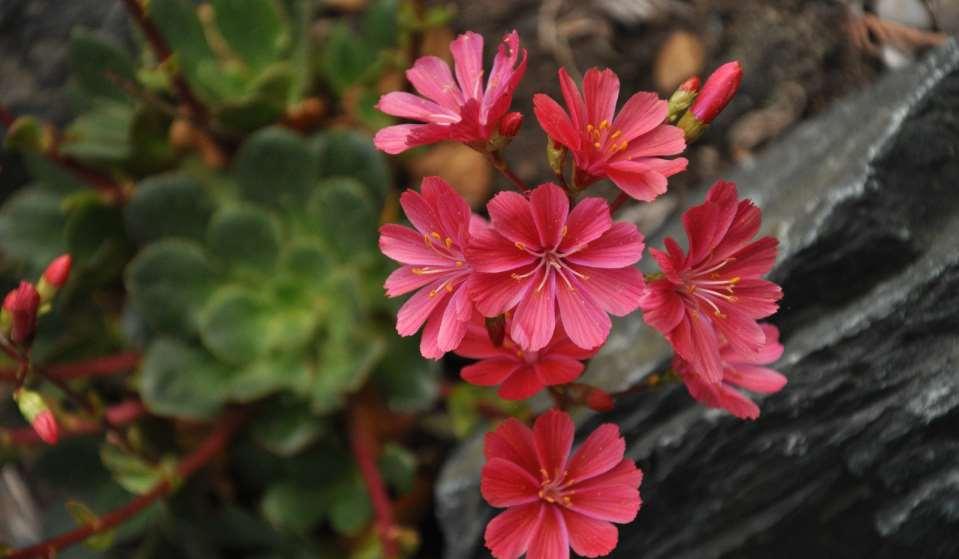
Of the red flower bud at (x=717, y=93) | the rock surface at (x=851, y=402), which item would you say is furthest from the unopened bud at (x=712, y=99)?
the rock surface at (x=851, y=402)

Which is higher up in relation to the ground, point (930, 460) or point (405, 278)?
point (405, 278)

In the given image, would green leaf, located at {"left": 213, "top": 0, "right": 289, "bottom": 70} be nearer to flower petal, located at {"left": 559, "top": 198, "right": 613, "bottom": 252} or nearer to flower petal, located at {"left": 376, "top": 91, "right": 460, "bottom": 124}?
flower petal, located at {"left": 376, "top": 91, "right": 460, "bottom": 124}

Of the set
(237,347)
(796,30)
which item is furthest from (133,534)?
(796,30)

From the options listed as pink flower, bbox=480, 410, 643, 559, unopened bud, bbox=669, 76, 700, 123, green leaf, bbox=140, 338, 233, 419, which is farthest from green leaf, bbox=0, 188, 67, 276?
unopened bud, bbox=669, 76, 700, 123

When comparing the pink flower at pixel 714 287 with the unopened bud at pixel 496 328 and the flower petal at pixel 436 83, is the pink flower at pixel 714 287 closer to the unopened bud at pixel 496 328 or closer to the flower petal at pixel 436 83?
the unopened bud at pixel 496 328

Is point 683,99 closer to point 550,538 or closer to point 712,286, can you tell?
point 712,286

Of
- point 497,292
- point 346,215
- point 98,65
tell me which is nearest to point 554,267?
point 497,292

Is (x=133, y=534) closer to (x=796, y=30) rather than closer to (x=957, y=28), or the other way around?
(x=796, y=30)
